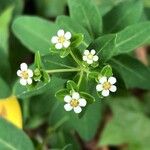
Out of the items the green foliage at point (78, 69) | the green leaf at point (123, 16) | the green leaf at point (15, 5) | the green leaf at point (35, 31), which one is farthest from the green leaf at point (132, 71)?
the green leaf at point (15, 5)

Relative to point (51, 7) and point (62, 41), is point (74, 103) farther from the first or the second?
point (51, 7)

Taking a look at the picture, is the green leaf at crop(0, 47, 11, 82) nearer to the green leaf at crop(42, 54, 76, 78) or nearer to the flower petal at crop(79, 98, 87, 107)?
the green leaf at crop(42, 54, 76, 78)

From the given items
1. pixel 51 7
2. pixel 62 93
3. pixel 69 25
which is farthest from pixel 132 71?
pixel 51 7

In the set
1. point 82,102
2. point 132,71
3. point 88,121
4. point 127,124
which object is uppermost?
point 82,102

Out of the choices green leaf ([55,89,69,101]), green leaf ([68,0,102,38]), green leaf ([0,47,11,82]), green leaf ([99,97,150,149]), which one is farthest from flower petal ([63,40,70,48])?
green leaf ([99,97,150,149])

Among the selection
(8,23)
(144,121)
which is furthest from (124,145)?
(8,23)

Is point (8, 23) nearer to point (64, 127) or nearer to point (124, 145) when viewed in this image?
point (64, 127)

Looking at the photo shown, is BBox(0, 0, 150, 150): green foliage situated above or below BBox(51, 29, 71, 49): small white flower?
below
